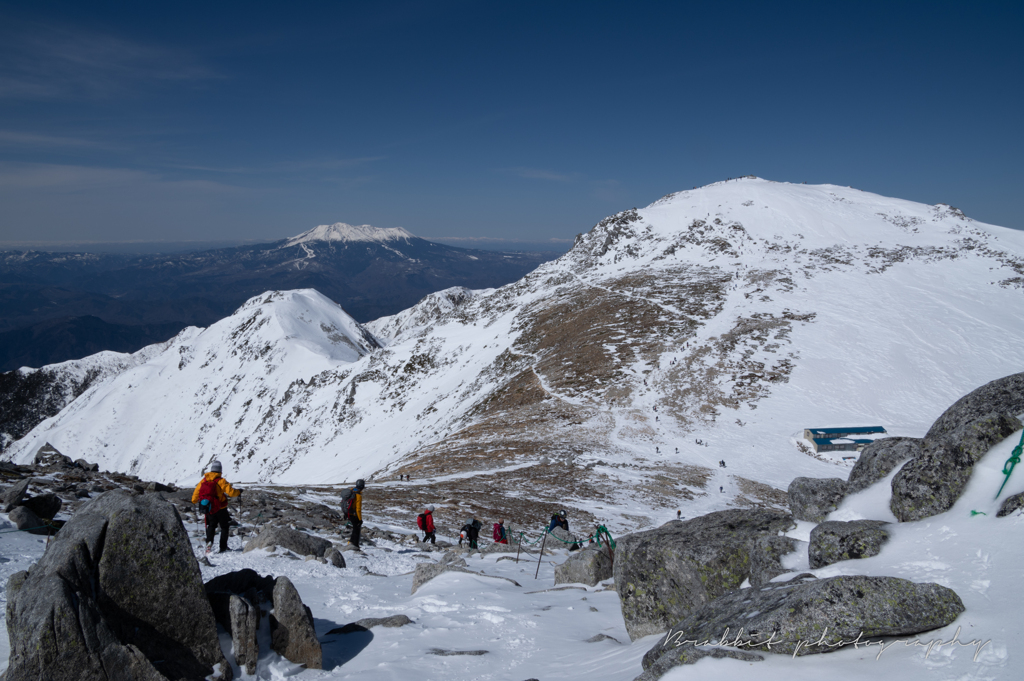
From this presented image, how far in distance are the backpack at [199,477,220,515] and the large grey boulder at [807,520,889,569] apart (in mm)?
12632

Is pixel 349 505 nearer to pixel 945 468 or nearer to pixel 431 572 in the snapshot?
pixel 431 572

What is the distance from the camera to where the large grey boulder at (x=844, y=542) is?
623 cm

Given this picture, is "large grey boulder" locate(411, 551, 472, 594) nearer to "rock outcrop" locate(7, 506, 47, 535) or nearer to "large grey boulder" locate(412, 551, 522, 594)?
"large grey boulder" locate(412, 551, 522, 594)

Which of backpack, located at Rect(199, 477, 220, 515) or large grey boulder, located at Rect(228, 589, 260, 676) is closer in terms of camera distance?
large grey boulder, located at Rect(228, 589, 260, 676)

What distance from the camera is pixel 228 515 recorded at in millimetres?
12219

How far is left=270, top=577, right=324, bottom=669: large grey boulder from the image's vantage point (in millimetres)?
6922

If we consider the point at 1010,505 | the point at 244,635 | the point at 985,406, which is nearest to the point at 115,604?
the point at 244,635

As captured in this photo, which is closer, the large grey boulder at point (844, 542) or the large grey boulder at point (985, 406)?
the large grey boulder at point (844, 542)

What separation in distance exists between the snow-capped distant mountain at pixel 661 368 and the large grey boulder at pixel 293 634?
1941cm

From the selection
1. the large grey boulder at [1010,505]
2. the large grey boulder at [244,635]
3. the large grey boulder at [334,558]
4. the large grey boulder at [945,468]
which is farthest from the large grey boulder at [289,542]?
the large grey boulder at [1010,505]

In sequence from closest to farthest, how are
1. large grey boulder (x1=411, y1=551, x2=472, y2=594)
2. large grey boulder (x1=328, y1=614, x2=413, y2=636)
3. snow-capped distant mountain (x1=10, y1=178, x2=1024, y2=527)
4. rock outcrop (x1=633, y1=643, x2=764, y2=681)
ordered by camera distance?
rock outcrop (x1=633, y1=643, x2=764, y2=681) < large grey boulder (x1=328, y1=614, x2=413, y2=636) < large grey boulder (x1=411, y1=551, x2=472, y2=594) < snow-capped distant mountain (x1=10, y1=178, x2=1024, y2=527)

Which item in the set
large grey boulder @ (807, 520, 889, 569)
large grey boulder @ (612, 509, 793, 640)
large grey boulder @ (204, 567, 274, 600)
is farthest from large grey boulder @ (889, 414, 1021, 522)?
large grey boulder @ (204, 567, 274, 600)

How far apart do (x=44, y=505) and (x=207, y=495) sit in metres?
3.91

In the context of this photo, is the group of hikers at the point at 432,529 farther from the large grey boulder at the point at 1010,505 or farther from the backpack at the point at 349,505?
the large grey boulder at the point at 1010,505
